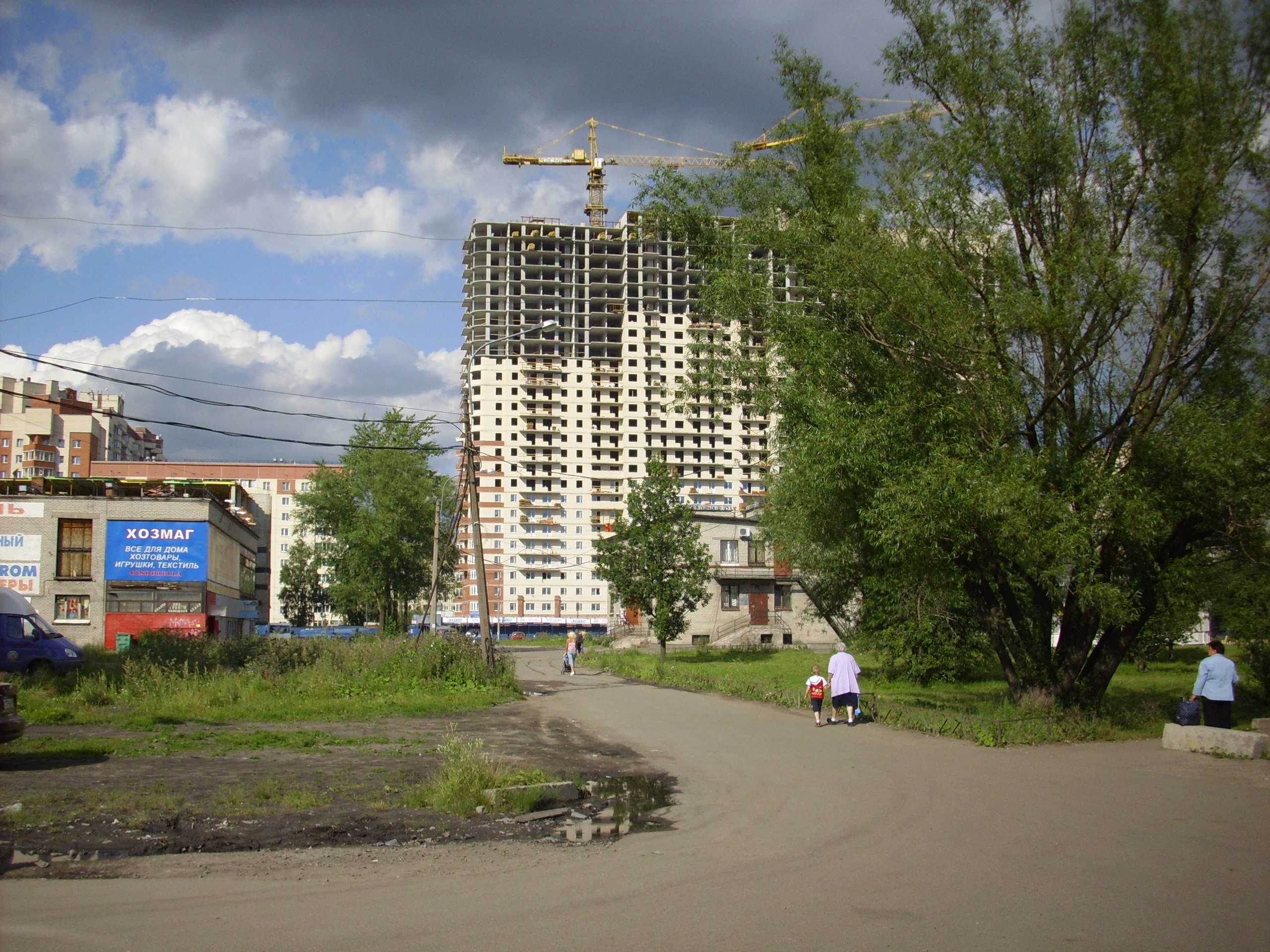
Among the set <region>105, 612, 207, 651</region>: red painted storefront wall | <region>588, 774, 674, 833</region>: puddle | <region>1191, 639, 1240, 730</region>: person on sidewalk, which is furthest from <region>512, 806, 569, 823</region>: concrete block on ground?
<region>105, 612, 207, 651</region>: red painted storefront wall

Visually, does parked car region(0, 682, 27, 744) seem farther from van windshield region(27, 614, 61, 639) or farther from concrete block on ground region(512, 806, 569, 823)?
van windshield region(27, 614, 61, 639)

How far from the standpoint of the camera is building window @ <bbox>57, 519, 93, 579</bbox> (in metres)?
40.5

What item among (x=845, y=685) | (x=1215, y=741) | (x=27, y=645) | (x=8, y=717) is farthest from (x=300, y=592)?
(x=1215, y=741)

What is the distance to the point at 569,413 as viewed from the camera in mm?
129125

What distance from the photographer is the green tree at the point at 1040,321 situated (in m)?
15.2

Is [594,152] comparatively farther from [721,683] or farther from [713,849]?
[713,849]

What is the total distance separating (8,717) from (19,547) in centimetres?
3328

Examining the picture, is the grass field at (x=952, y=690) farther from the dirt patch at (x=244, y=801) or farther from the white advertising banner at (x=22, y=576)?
the white advertising banner at (x=22, y=576)

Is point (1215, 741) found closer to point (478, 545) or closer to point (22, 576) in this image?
point (478, 545)

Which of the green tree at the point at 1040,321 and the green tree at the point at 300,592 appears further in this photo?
the green tree at the point at 300,592

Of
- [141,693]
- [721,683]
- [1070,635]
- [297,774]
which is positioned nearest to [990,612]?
[1070,635]

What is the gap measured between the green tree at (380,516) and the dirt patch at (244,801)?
4627 centimetres

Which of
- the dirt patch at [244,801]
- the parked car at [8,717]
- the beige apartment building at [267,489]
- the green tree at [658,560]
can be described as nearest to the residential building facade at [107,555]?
the green tree at [658,560]

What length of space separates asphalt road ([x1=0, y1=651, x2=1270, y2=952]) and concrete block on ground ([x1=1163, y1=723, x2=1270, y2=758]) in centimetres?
128
